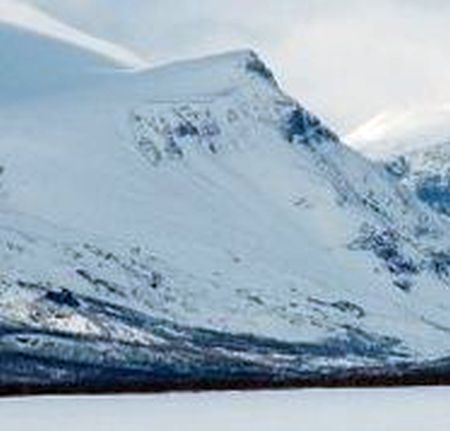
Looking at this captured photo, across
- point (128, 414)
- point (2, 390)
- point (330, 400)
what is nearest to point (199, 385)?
point (2, 390)

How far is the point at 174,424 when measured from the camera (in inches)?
1578

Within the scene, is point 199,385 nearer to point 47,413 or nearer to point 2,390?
point 2,390

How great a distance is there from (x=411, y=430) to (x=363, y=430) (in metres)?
1.16

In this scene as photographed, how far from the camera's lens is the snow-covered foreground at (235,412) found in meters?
39.8

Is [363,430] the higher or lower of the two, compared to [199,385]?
lower

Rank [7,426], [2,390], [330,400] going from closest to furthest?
1. [7,426]
2. [330,400]
3. [2,390]

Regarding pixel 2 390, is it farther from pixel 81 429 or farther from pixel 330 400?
pixel 81 429

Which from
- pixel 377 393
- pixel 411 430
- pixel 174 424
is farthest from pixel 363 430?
pixel 377 393

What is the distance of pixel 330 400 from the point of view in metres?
47.4

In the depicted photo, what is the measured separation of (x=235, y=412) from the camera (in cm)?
4291

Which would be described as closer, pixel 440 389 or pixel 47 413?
pixel 47 413

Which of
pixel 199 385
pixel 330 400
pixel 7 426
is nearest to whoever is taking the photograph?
pixel 7 426

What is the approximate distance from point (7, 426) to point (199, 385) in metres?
32.7

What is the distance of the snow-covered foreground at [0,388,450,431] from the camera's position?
39812mm
